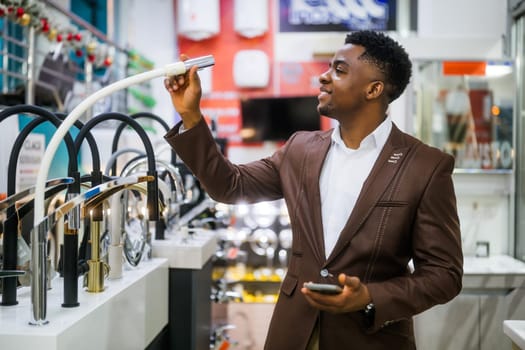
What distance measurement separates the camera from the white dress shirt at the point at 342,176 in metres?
1.50

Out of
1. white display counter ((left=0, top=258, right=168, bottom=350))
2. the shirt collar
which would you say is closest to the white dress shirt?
the shirt collar

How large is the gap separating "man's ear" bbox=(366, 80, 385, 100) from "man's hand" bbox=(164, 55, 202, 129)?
0.48m

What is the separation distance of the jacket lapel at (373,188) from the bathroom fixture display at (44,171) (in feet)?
1.62

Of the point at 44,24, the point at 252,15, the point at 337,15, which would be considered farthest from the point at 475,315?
the point at 252,15

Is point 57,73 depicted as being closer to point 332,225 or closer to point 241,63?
point 241,63

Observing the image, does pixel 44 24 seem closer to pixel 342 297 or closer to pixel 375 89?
pixel 375 89

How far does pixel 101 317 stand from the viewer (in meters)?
1.52

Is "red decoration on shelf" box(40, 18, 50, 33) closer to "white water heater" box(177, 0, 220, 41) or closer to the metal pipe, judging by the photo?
the metal pipe

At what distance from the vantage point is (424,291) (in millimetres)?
1367

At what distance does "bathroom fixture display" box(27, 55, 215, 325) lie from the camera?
1263mm

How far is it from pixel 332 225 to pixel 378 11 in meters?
4.38

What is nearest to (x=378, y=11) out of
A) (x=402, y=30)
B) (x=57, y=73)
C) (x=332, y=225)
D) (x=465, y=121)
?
(x=402, y=30)

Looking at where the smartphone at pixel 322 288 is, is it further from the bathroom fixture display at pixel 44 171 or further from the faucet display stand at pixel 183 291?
the faucet display stand at pixel 183 291

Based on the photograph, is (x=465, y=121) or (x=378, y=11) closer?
(x=465, y=121)
